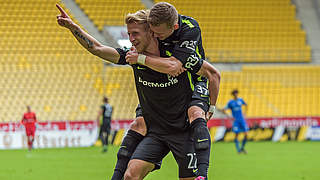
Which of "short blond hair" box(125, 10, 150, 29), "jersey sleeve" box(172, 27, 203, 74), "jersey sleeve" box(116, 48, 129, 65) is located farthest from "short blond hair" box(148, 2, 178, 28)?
"jersey sleeve" box(116, 48, 129, 65)

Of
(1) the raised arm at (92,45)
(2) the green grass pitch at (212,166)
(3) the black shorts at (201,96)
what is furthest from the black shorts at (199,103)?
(2) the green grass pitch at (212,166)

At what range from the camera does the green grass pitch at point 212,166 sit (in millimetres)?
11703

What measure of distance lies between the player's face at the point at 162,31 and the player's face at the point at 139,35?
101 millimetres

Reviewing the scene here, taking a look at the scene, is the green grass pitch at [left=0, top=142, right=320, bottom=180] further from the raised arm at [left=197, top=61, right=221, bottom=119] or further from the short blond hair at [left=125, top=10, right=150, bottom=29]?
the short blond hair at [left=125, top=10, right=150, bottom=29]

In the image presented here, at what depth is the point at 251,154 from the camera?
17812mm

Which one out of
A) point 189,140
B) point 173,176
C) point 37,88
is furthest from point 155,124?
point 37,88

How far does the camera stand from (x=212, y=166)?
45.3ft

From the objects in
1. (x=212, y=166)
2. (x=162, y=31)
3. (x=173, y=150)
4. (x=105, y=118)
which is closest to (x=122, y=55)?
(x=162, y=31)

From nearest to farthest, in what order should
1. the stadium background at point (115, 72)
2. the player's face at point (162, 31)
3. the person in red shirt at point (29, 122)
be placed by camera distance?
the player's face at point (162, 31)
the person in red shirt at point (29, 122)
the stadium background at point (115, 72)

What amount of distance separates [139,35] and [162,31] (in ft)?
0.87

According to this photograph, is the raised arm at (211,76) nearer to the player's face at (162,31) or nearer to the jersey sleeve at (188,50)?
the jersey sleeve at (188,50)

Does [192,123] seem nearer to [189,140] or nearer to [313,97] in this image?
[189,140]

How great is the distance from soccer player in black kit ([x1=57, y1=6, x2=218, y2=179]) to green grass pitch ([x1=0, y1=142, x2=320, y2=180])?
5.14m

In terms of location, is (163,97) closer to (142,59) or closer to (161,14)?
(142,59)
